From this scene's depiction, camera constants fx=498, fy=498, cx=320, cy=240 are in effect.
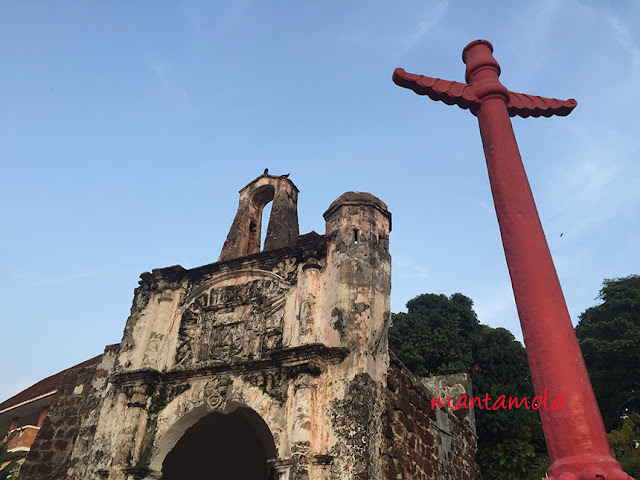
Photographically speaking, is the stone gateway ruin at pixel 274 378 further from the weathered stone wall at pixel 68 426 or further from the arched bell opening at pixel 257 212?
the arched bell opening at pixel 257 212

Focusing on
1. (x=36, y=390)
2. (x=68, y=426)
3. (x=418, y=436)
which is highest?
(x=36, y=390)

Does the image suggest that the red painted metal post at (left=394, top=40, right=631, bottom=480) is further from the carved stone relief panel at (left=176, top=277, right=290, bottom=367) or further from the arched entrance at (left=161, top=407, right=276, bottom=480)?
the arched entrance at (left=161, top=407, right=276, bottom=480)

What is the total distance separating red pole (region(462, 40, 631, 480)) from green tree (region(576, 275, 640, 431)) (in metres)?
18.0

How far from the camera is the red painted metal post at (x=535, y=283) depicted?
341cm

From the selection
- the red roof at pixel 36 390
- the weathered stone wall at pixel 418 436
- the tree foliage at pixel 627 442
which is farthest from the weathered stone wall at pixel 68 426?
the tree foliage at pixel 627 442

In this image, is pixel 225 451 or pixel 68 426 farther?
pixel 225 451

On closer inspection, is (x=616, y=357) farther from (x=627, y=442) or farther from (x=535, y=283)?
(x=535, y=283)

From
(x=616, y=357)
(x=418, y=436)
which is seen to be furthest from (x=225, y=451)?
(x=616, y=357)

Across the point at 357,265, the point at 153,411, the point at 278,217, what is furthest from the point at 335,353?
the point at 278,217

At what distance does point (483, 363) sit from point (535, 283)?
17.1m

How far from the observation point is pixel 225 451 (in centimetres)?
1022

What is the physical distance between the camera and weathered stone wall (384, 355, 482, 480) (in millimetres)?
6223

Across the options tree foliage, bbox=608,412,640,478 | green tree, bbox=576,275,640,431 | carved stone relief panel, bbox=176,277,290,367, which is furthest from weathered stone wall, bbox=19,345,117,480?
green tree, bbox=576,275,640,431

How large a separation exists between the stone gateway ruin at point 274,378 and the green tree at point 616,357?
13301mm
